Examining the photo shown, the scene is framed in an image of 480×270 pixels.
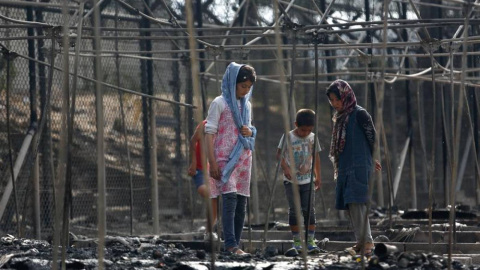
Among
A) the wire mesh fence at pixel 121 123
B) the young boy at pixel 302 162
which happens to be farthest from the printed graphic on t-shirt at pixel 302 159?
the wire mesh fence at pixel 121 123

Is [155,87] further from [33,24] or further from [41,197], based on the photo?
[33,24]

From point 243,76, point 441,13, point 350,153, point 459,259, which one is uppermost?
point 441,13

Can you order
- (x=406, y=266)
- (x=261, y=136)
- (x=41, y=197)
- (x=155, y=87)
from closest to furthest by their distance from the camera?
1. (x=406, y=266)
2. (x=41, y=197)
3. (x=155, y=87)
4. (x=261, y=136)

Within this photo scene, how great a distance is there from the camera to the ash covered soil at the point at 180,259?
752 centimetres

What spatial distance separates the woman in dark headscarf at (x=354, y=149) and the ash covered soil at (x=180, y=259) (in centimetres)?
35

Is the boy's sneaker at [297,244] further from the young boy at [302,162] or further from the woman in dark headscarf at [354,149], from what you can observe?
the woman in dark headscarf at [354,149]

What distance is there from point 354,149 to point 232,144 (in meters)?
0.94

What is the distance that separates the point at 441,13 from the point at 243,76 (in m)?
10.3

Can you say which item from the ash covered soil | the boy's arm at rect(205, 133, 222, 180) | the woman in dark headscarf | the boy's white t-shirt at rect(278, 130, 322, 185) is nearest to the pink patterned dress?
the boy's arm at rect(205, 133, 222, 180)

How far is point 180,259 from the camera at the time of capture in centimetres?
823

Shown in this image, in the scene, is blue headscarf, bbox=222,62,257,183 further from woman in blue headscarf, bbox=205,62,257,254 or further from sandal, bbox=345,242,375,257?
sandal, bbox=345,242,375,257

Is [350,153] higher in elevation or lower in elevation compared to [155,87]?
lower

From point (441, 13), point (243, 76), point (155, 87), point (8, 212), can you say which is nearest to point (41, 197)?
point (8, 212)

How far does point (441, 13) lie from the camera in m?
18.5
